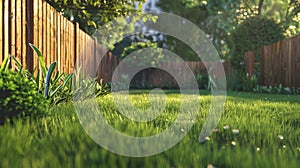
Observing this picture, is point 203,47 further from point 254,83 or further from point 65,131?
point 65,131

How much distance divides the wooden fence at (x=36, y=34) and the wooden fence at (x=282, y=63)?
5611 mm

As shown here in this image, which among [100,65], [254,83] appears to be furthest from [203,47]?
[100,65]

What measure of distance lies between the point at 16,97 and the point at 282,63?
875cm

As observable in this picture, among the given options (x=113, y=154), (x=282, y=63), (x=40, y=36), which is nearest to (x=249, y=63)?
(x=282, y=63)

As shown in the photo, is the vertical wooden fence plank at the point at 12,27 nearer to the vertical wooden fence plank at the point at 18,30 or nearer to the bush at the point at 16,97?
the vertical wooden fence plank at the point at 18,30

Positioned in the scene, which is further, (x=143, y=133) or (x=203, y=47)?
(x=203, y=47)

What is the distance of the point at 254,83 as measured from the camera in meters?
10.9

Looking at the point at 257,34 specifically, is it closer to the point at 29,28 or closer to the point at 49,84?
the point at 29,28

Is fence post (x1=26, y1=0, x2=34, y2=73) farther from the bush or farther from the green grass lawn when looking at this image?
the green grass lawn

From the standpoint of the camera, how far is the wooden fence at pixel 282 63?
898cm

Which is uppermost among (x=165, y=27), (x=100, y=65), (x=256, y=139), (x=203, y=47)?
(x=165, y=27)

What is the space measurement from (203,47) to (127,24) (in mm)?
6050

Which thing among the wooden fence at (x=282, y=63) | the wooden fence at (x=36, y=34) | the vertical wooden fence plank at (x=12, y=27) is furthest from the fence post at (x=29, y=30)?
the wooden fence at (x=282, y=63)

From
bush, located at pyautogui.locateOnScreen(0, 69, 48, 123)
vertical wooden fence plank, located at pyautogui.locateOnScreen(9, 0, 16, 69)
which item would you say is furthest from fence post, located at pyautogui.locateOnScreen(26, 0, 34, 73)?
bush, located at pyautogui.locateOnScreen(0, 69, 48, 123)
